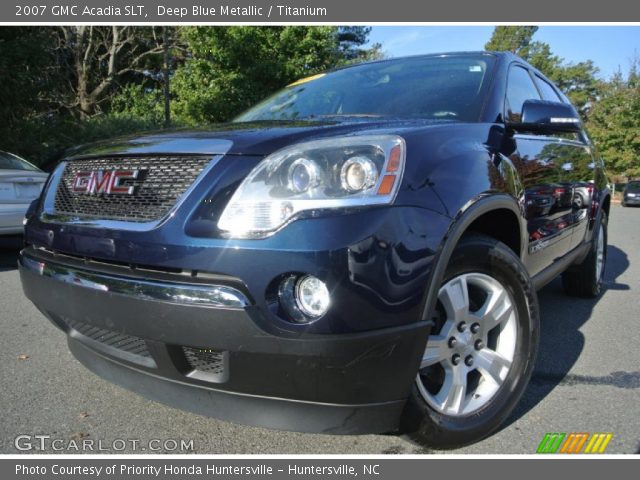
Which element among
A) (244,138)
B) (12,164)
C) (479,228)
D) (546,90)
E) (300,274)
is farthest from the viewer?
(12,164)

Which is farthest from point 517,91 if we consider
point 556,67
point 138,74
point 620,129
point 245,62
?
point 556,67

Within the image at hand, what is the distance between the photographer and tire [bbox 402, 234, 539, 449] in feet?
6.84

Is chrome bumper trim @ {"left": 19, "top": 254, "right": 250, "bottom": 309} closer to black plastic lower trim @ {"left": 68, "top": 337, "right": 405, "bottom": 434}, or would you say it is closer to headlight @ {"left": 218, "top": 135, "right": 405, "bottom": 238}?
headlight @ {"left": 218, "top": 135, "right": 405, "bottom": 238}

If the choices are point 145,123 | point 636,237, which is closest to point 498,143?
point 636,237

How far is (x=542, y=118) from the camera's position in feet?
9.20

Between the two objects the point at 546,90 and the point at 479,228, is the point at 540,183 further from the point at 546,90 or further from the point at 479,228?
the point at 546,90

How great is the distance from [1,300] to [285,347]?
148 inches

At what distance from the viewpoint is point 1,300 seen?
14.8ft

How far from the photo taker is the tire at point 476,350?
82.1 inches

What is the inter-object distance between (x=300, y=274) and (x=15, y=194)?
5484 millimetres

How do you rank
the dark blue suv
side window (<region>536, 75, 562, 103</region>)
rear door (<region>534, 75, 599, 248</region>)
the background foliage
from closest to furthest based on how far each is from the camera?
the dark blue suv → rear door (<region>534, 75, 599, 248</region>) → side window (<region>536, 75, 562, 103</region>) → the background foliage

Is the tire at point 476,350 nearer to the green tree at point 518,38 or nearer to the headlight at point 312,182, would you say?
the headlight at point 312,182

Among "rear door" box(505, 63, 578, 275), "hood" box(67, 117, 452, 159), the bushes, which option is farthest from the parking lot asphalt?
the bushes

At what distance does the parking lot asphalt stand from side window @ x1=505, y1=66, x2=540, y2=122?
4.84ft
